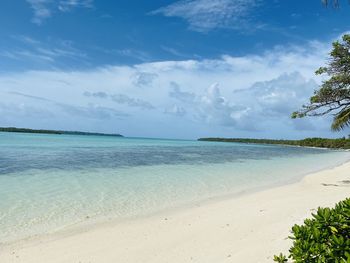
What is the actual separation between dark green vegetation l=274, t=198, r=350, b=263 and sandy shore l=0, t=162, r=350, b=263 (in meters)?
1.44

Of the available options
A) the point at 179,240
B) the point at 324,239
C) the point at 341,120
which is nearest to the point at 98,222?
the point at 179,240

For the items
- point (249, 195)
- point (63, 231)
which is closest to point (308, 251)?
point (63, 231)

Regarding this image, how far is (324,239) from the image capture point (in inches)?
115

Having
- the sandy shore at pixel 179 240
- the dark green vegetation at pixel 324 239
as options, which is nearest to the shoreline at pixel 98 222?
the sandy shore at pixel 179 240

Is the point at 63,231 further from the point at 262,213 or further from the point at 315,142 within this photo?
the point at 315,142

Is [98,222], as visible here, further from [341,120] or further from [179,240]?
[341,120]

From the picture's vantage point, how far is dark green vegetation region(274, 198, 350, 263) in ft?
8.96

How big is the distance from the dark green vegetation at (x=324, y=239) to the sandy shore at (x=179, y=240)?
1442 millimetres

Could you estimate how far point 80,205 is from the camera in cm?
867

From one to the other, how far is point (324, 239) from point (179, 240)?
10.6 ft

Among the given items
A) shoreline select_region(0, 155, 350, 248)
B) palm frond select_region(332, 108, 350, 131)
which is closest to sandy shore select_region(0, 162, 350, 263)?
shoreline select_region(0, 155, 350, 248)

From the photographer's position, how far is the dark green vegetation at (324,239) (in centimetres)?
273

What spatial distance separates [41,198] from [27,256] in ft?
14.0

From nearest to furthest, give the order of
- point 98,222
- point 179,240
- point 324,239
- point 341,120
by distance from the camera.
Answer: point 324,239, point 179,240, point 98,222, point 341,120
